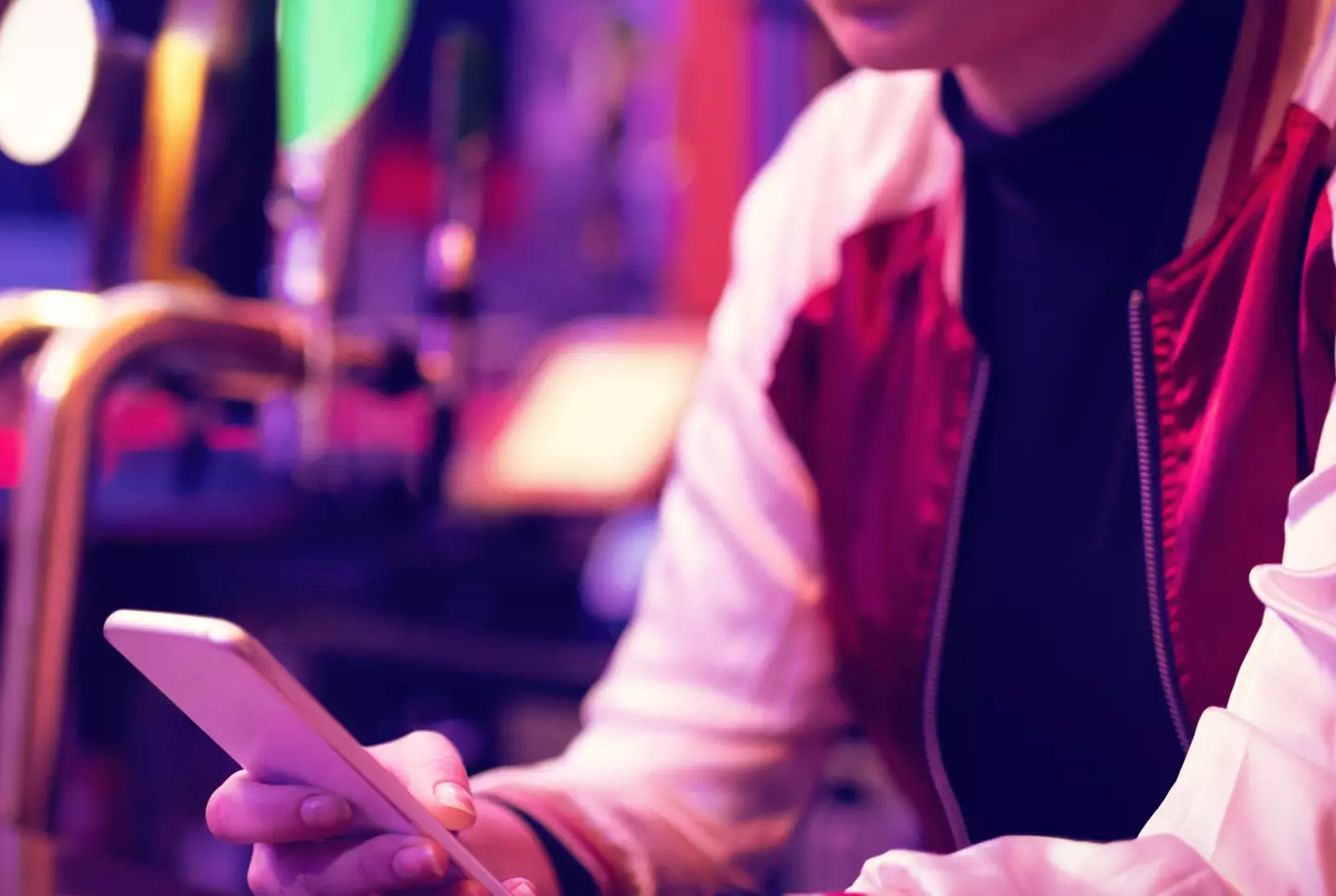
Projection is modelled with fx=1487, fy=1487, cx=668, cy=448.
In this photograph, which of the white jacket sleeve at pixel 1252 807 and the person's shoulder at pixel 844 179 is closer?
the white jacket sleeve at pixel 1252 807

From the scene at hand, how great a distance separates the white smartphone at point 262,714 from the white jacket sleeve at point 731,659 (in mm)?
307

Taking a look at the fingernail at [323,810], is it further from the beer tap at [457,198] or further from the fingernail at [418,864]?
the beer tap at [457,198]

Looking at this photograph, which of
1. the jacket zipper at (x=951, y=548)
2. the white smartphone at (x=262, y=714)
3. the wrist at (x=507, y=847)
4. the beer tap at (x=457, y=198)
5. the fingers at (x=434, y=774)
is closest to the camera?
the white smartphone at (x=262, y=714)

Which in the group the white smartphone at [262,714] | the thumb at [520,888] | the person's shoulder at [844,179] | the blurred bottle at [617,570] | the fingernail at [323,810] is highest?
the person's shoulder at [844,179]

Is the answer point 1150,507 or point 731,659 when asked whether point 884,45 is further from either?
point 731,659

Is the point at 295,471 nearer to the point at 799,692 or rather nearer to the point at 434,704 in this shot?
the point at 434,704

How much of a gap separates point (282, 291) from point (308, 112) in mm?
162

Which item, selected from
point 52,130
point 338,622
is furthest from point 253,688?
point 338,622

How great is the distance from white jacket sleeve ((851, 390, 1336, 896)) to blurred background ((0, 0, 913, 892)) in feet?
1.82

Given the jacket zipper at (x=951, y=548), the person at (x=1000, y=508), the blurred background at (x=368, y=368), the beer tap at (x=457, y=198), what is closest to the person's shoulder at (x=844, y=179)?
the person at (x=1000, y=508)

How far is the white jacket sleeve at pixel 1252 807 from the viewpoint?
496 mm

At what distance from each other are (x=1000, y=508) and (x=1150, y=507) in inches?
3.8

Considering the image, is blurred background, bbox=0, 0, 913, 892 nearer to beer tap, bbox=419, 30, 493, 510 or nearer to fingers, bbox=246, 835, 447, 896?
beer tap, bbox=419, 30, 493, 510

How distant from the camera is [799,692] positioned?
0.89m
